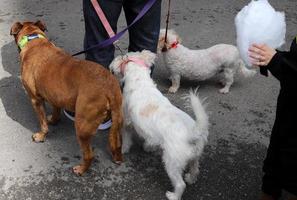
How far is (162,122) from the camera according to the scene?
2744 mm

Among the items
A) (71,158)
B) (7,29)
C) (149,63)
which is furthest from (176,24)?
(71,158)

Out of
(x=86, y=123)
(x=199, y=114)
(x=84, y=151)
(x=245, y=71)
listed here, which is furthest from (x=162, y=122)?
(x=245, y=71)

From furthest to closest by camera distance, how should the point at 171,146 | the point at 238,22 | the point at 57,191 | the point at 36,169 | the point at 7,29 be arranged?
the point at 7,29, the point at 36,169, the point at 57,191, the point at 171,146, the point at 238,22

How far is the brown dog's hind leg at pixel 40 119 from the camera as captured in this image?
3.27 meters

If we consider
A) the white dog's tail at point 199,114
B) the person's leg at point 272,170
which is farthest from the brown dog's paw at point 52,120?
the person's leg at point 272,170

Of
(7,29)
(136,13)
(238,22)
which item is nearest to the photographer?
(238,22)

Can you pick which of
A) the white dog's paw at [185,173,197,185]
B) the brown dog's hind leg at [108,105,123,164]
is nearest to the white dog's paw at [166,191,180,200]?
the white dog's paw at [185,173,197,185]

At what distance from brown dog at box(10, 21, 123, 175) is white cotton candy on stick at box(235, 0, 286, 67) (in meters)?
0.98

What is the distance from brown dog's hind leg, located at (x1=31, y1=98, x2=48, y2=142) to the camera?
327 cm

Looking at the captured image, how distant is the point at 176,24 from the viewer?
5582 millimetres

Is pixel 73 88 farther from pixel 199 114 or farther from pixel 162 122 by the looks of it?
pixel 199 114

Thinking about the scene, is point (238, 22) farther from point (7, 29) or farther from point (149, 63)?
point (7, 29)

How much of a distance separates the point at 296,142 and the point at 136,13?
5.39 ft

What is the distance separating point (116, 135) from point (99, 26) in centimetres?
89
